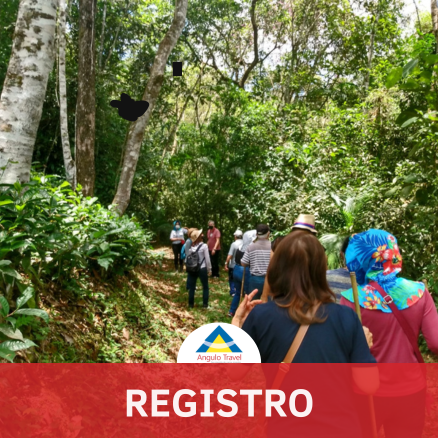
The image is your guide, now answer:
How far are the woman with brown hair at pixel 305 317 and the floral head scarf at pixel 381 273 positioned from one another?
0.59 meters

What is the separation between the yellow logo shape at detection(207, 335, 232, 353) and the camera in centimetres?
218

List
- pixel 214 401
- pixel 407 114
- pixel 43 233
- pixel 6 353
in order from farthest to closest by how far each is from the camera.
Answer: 1. pixel 214 401
2. pixel 43 233
3. pixel 407 114
4. pixel 6 353

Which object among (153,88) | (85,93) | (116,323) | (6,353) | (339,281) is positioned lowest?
(116,323)

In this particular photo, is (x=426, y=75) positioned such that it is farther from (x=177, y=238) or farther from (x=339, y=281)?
(x=177, y=238)

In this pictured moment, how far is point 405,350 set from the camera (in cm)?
242

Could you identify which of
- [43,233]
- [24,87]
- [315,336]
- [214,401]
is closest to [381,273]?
[315,336]

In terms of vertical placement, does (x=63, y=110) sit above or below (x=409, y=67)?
below

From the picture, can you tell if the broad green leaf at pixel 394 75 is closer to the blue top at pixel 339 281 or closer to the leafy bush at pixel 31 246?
the blue top at pixel 339 281

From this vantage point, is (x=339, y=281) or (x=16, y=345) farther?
(x=339, y=281)

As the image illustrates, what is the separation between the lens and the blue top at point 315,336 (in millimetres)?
1834

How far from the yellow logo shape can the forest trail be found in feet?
7.63

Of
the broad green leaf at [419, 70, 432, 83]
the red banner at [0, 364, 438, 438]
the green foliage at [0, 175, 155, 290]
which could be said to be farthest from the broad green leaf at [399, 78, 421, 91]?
the green foliage at [0, 175, 155, 290]

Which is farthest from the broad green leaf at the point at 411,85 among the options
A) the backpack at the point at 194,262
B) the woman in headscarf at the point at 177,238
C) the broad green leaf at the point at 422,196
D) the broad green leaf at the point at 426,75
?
the woman in headscarf at the point at 177,238

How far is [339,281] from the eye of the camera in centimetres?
383
